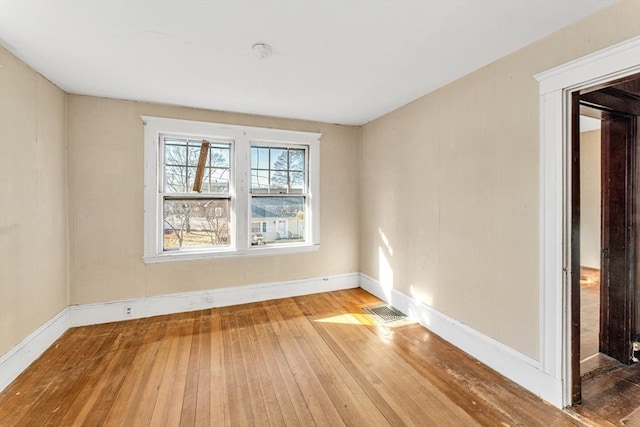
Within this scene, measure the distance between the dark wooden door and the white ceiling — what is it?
1180 millimetres

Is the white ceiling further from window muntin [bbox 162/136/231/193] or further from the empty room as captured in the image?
window muntin [bbox 162/136/231/193]

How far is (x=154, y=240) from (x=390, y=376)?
293cm

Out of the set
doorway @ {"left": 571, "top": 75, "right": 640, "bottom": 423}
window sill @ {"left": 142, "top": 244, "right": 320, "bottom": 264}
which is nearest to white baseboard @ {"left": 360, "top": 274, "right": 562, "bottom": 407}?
doorway @ {"left": 571, "top": 75, "right": 640, "bottom": 423}

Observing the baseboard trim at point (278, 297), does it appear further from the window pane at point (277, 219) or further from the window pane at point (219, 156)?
the window pane at point (219, 156)

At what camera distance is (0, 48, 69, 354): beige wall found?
2.15 meters

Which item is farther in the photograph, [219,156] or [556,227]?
[219,156]

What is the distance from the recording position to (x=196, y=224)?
12.0 ft

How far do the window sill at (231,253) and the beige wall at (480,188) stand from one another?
4.39ft

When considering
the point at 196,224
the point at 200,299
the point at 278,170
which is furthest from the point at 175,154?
the point at 200,299

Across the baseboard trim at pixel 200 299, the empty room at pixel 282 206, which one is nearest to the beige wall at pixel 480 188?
the empty room at pixel 282 206

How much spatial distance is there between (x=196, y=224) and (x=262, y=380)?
2178mm

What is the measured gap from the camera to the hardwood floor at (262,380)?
1825 millimetres

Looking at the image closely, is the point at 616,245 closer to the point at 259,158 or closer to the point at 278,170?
the point at 278,170

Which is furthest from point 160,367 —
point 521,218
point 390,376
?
point 521,218
